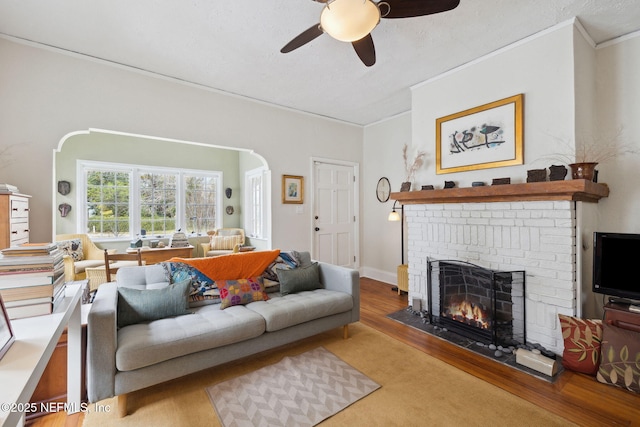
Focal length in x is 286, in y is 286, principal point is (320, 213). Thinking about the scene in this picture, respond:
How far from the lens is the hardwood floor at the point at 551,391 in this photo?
1.78m

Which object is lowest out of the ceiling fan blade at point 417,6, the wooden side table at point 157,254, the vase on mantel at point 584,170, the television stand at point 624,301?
the television stand at point 624,301

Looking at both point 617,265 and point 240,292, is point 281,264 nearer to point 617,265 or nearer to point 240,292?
point 240,292

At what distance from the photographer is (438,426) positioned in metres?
1.72

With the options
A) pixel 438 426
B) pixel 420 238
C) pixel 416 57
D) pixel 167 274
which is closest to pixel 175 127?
pixel 167 274

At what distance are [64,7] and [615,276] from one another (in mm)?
4799

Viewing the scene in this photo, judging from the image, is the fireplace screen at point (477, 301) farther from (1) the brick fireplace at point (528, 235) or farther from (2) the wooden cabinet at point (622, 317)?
(2) the wooden cabinet at point (622, 317)

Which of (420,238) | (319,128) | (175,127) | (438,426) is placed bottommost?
(438,426)

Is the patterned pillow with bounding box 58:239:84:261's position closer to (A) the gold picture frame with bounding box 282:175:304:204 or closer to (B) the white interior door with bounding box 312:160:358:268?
(A) the gold picture frame with bounding box 282:175:304:204

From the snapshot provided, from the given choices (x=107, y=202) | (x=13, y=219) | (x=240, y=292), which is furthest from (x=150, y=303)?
(x=107, y=202)

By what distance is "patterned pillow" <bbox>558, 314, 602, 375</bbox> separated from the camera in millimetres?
2180

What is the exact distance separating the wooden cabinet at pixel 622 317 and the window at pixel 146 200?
602 centimetres

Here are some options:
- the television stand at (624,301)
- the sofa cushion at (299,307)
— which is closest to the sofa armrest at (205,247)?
the sofa cushion at (299,307)

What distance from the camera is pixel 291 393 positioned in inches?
79.3

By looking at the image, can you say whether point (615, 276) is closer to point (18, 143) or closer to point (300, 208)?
point (300, 208)
